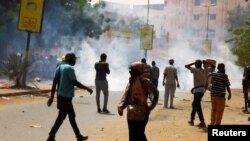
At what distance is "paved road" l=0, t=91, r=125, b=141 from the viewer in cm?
921

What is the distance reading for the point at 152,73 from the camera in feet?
58.5

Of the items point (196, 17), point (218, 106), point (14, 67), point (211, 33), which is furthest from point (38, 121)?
point (196, 17)

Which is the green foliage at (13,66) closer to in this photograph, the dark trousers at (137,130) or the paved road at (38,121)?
the paved road at (38,121)

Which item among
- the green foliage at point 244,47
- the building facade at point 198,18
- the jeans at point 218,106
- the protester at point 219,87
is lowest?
the jeans at point 218,106

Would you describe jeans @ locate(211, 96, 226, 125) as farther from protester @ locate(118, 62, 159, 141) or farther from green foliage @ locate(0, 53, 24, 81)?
green foliage @ locate(0, 53, 24, 81)

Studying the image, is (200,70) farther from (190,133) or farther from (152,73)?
(152,73)

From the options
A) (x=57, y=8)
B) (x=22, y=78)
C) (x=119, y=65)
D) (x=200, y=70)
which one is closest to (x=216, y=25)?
(x=119, y=65)

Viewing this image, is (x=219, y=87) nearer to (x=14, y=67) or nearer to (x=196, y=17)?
(x=14, y=67)

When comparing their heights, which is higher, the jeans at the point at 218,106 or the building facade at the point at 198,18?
the building facade at the point at 198,18

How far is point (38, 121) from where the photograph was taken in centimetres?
1143

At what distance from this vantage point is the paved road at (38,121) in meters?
9.21

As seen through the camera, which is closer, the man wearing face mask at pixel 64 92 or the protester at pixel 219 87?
the man wearing face mask at pixel 64 92

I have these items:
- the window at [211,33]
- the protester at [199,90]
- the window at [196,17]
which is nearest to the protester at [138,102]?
the protester at [199,90]

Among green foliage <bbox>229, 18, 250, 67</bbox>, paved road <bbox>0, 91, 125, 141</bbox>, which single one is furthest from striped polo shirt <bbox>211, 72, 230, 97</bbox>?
green foliage <bbox>229, 18, 250, 67</bbox>
